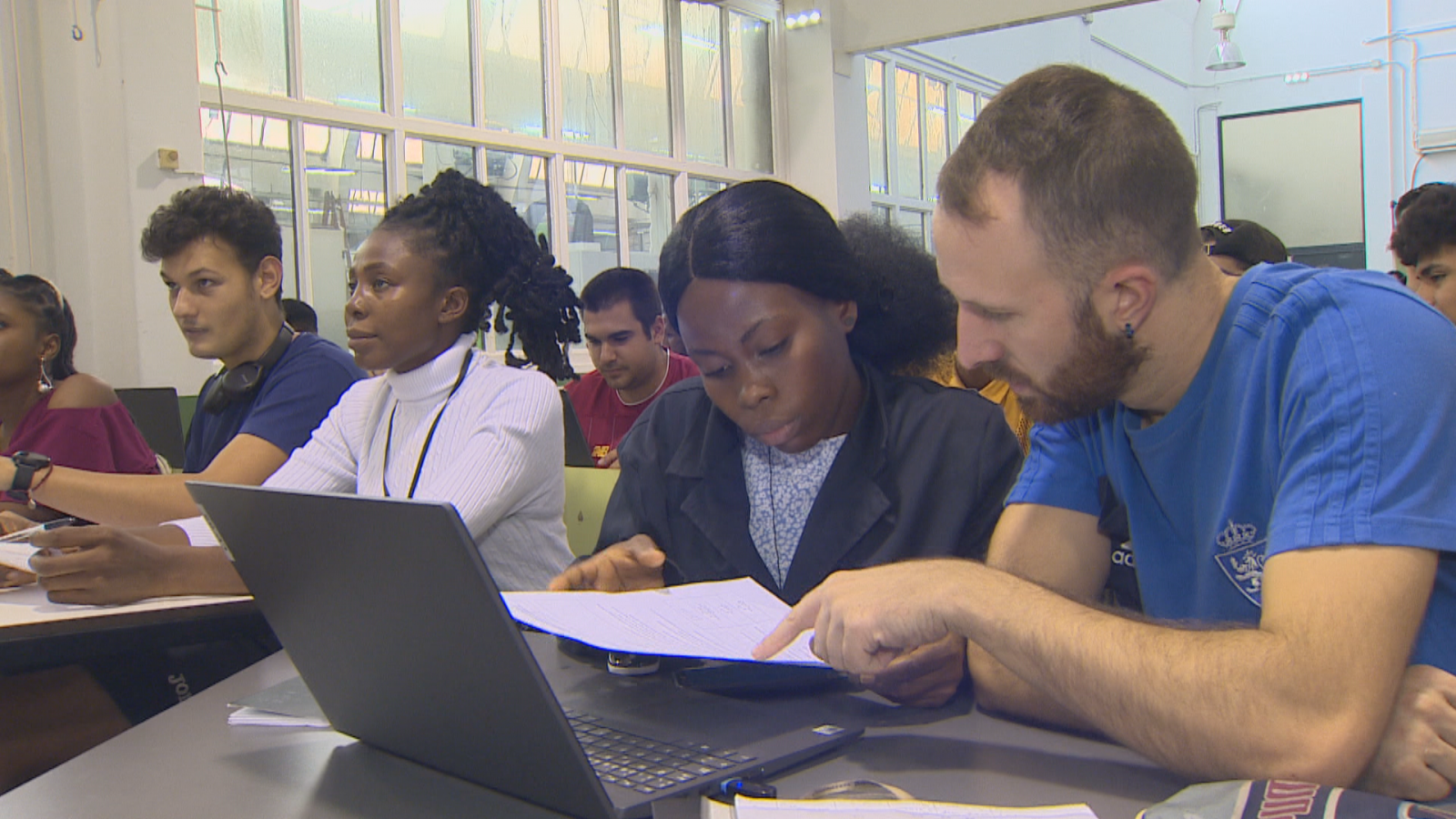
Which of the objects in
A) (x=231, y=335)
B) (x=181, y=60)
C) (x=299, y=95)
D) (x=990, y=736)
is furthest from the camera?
(x=299, y=95)

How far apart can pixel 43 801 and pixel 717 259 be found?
0.92m

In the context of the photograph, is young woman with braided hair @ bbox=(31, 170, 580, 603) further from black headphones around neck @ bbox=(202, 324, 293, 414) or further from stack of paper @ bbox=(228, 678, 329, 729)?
stack of paper @ bbox=(228, 678, 329, 729)

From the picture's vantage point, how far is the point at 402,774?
858mm

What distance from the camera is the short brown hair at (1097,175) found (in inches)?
36.5

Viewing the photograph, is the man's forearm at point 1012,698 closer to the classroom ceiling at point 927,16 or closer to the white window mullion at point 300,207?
the white window mullion at point 300,207

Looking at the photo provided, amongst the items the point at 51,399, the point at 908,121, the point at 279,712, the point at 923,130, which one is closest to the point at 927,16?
the point at 908,121

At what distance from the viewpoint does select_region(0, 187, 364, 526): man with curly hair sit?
2.13 m

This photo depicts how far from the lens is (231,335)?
2.28 meters

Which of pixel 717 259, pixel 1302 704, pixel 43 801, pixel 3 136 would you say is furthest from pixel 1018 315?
pixel 3 136

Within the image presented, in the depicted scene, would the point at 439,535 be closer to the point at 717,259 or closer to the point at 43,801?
the point at 43,801

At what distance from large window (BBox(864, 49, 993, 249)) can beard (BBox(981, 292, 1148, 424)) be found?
8144 millimetres

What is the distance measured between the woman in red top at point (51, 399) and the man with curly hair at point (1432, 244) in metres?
3.23

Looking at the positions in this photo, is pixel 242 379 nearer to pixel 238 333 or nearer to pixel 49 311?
pixel 238 333

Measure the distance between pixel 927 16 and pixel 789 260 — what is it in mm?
7120
